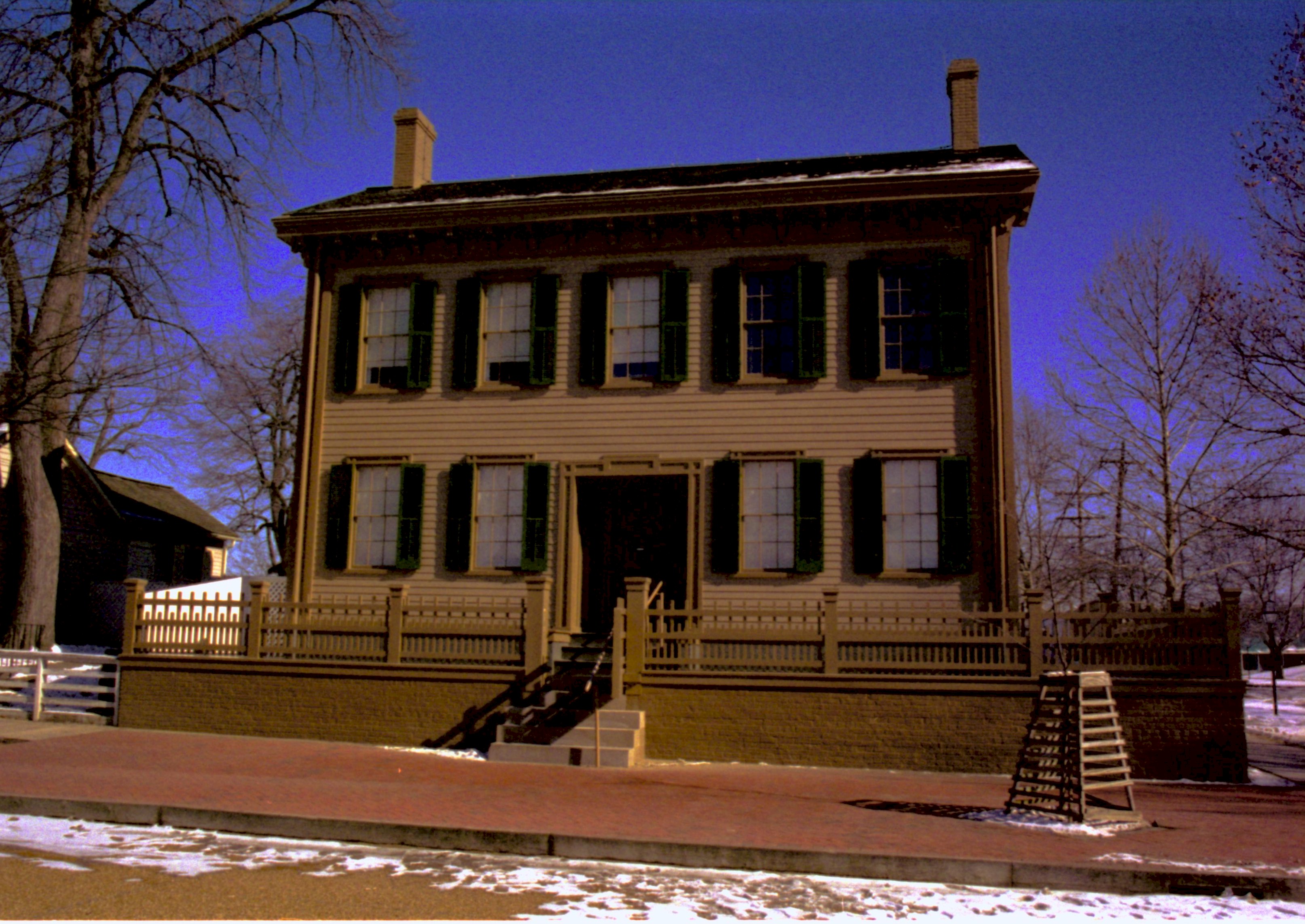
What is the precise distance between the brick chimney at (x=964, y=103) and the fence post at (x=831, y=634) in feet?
27.9

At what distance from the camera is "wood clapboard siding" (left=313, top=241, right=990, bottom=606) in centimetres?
1597

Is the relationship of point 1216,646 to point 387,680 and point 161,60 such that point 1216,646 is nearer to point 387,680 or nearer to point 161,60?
point 387,680

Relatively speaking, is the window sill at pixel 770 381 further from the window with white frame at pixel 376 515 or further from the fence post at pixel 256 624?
the fence post at pixel 256 624

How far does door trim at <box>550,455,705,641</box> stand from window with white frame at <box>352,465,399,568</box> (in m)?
2.72

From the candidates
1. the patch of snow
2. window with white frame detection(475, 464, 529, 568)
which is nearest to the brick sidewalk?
the patch of snow

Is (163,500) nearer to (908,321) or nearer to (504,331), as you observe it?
(504,331)

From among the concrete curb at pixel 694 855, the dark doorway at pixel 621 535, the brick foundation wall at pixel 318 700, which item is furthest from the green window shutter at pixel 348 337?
the concrete curb at pixel 694 855

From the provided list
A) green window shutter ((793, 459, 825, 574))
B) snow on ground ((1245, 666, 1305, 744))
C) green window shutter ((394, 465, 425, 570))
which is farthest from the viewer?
snow on ground ((1245, 666, 1305, 744))

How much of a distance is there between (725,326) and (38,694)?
11092 mm

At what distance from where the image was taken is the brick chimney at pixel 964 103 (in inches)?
709

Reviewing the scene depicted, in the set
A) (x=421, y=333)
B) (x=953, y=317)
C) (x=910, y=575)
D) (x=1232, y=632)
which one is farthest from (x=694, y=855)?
(x=421, y=333)

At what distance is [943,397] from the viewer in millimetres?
16047

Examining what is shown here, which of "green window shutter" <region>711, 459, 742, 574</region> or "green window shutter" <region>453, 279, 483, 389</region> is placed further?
"green window shutter" <region>453, 279, 483, 389</region>

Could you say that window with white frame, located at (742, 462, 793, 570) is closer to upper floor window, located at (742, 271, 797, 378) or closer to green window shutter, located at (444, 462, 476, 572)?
upper floor window, located at (742, 271, 797, 378)
